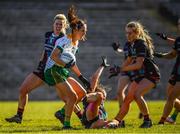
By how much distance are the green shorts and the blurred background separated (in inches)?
619

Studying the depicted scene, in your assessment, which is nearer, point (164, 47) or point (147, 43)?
point (147, 43)

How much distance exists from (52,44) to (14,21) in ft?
69.9

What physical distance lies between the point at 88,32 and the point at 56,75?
21576 millimetres

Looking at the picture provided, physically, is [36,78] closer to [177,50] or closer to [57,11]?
[177,50]

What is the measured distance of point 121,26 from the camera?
35.5m

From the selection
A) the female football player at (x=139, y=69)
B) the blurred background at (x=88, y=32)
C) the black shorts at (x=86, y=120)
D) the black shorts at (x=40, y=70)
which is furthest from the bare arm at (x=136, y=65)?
the blurred background at (x=88, y=32)

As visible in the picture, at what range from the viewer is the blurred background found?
3058 centimetres

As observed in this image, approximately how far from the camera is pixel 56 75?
13.4 meters

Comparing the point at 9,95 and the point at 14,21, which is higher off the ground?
the point at 14,21

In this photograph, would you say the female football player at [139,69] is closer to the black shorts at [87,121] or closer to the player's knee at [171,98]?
the black shorts at [87,121]

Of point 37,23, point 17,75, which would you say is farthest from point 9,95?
point 37,23

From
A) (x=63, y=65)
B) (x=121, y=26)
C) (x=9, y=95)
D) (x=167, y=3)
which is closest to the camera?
(x=63, y=65)

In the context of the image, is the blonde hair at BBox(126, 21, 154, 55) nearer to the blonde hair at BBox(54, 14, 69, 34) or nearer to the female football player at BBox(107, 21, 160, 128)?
the female football player at BBox(107, 21, 160, 128)

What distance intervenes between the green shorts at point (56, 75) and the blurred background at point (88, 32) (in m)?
15.7
